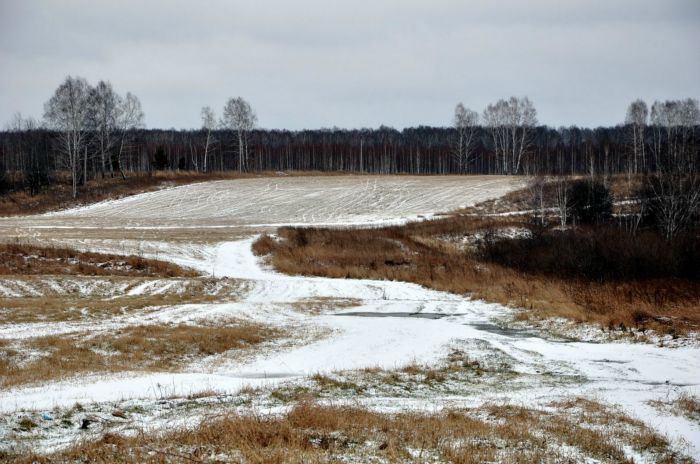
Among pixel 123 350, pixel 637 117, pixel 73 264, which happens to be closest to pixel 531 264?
pixel 123 350

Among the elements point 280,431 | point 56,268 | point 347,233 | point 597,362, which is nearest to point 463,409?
point 280,431

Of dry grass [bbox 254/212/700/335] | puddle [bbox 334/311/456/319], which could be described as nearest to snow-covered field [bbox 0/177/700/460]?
puddle [bbox 334/311/456/319]

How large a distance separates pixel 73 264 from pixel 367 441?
30.1 meters

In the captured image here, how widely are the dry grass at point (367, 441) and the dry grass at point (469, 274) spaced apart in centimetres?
1204

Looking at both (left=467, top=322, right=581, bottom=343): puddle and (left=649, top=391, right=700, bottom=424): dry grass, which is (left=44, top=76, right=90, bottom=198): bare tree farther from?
(left=649, top=391, right=700, bottom=424): dry grass

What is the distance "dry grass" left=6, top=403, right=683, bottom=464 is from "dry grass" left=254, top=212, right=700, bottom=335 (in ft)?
39.5

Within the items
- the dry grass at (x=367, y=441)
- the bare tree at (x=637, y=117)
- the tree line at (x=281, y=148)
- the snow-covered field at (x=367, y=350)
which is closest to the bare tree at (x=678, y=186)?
the tree line at (x=281, y=148)

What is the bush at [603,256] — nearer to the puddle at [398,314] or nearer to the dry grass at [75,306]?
the puddle at [398,314]

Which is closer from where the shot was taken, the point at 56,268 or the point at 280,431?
the point at 280,431

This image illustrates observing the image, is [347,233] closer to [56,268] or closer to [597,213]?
[56,268]

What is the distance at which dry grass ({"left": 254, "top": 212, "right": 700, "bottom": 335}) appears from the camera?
21.5 metres

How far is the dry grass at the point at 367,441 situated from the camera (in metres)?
6.78

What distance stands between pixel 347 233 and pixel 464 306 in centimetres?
1928

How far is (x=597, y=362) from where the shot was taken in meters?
16.3
